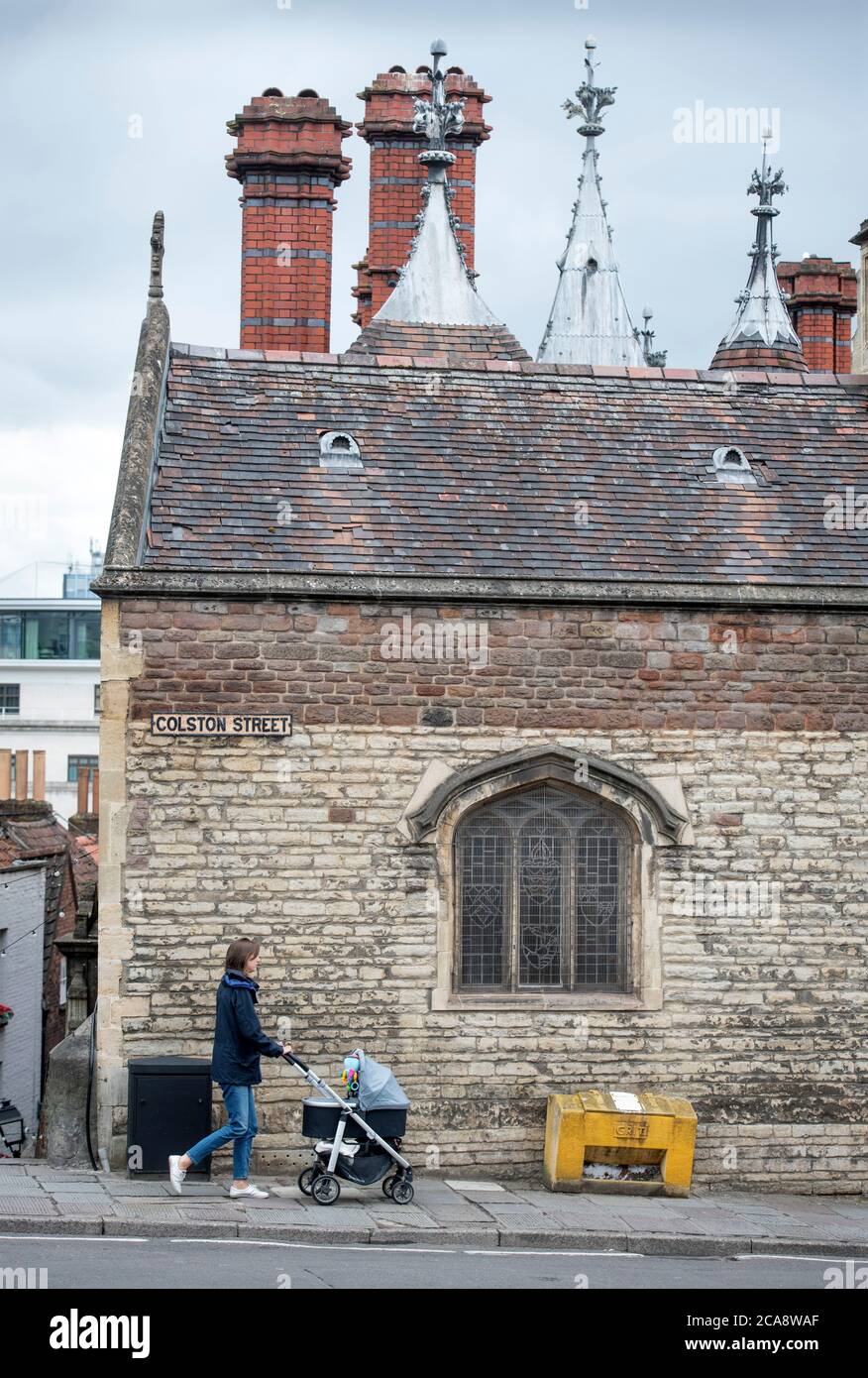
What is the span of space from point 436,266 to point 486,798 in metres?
9.43

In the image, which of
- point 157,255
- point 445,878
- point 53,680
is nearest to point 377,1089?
point 445,878

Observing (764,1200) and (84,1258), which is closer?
(84,1258)

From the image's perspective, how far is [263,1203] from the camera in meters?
12.4

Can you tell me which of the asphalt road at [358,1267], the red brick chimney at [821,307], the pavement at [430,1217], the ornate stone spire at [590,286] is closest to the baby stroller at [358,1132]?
Result: the pavement at [430,1217]

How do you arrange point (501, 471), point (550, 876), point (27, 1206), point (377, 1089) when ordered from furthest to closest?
1. point (501, 471)
2. point (550, 876)
3. point (377, 1089)
4. point (27, 1206)

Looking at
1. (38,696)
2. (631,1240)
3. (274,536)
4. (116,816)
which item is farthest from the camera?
(38,696)

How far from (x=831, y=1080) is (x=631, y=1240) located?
352cm

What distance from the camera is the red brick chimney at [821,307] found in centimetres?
3131

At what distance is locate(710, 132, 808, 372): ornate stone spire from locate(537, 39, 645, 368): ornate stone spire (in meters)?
1.62

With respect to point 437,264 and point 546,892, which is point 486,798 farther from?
point 437,264

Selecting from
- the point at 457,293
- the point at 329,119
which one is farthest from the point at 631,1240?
the point at 329,119

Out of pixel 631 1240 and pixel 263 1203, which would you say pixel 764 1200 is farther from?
pixel 263 1203

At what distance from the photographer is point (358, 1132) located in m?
12.7

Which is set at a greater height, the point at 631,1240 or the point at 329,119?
the point at 329,119
